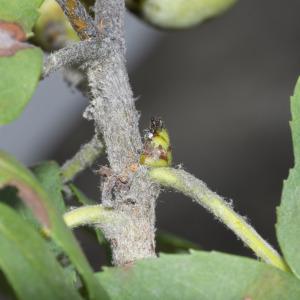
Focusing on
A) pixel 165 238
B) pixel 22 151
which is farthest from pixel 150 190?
pixel 22 151

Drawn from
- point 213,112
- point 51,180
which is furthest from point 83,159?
point 213,112

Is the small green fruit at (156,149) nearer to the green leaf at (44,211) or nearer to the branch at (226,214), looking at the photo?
the branch at (226,214)

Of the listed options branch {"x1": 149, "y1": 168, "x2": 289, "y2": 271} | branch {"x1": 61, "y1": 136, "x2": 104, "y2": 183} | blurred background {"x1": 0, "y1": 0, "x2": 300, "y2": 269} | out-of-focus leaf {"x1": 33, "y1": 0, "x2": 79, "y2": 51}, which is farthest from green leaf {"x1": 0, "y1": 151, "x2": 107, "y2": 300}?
blurred background {"x1": 0, "y1": 0, "x2": 300, "y2": 269}

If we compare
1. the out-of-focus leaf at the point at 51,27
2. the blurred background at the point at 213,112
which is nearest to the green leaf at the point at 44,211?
the out-of-focus leaf at the point at 51,27

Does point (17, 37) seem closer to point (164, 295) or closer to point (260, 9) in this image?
point (164, 295)

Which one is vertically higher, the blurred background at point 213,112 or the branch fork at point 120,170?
the blurred background at point 213,112

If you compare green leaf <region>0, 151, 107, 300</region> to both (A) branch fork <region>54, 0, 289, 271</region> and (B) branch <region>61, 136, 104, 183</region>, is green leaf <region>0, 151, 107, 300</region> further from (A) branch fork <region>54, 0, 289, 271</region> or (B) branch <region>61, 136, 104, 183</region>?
(B) branch <region>61, 136, 104, 183</region>

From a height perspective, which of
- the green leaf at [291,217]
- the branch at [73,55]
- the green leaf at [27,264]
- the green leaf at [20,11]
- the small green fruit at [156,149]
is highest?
the green leaf at [20,11]

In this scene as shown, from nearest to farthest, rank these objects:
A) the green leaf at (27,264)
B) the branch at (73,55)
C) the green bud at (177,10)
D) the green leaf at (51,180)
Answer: the green leaf at (27,264), the branch at (73,55), the green leaf at (51,180), the green bud at (177,10)
